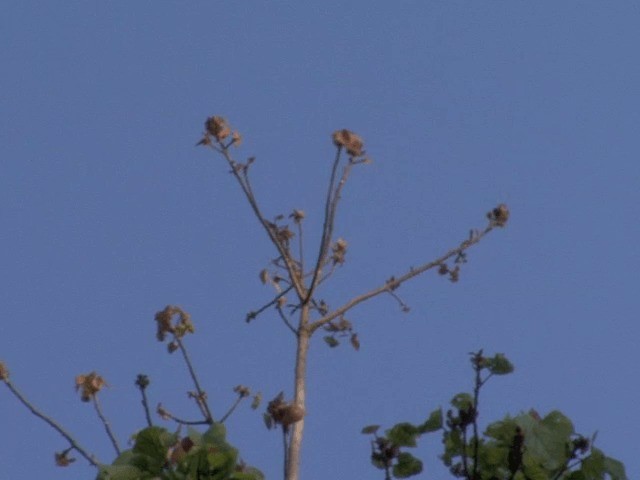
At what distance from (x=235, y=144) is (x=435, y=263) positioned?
1155 millimetres

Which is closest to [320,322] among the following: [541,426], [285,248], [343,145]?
[285,248]

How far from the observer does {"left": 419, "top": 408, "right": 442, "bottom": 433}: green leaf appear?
3779 millimetres

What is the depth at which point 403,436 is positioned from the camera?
3902 millimetres

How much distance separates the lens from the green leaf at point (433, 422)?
12.4ft

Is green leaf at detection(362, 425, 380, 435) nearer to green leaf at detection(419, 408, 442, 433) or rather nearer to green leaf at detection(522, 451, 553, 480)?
green leaf at detection(419, 408, 442, 433)

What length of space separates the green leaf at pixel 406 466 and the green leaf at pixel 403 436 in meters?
0.04

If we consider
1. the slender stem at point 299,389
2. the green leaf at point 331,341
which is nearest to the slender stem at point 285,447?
the slender stem at point 299,389

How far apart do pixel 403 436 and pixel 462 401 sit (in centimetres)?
31

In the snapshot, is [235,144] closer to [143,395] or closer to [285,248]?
[285,248]

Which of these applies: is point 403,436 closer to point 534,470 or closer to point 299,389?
point 534,470

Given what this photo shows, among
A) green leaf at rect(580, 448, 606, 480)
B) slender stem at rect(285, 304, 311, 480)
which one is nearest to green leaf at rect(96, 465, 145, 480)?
slender stem at rect(285, 304, 311, 480)

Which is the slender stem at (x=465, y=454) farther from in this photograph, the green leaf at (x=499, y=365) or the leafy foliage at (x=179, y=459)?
the leafy foliage at (x=179, y=459)

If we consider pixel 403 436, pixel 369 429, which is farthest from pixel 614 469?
pixel 369 429

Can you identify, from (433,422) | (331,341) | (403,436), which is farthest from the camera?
(331,341)
